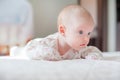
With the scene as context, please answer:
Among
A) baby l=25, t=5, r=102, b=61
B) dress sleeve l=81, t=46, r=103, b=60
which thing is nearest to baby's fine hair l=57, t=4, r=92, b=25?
baby l=25, t=5, r=102, b=61

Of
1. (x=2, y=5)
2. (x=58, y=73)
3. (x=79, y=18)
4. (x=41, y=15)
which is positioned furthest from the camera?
(x=41, y=15)

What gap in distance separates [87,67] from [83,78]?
3 centimetres

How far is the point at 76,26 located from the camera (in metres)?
0.60

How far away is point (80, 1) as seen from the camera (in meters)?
2.34

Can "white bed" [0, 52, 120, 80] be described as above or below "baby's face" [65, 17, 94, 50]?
below

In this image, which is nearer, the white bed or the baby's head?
the white bed

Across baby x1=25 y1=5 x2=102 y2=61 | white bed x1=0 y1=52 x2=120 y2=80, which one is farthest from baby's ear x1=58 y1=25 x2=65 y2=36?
white bed x1=0 y1=52 x2=120 y2=80

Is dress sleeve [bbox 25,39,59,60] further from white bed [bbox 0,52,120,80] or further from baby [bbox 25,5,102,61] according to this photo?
white bed [bbox 0,52,120,80]

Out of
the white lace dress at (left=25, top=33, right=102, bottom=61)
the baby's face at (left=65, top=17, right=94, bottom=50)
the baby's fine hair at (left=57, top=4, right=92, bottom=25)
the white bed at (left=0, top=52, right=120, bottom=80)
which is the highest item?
the baby's fine hair at (left=57, top=4, right=92, bottom=25)

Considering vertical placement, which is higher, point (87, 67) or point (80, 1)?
point (80, 1)

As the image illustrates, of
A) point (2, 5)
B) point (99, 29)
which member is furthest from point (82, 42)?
point (99, 29)

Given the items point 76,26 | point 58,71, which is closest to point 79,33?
point 76,26

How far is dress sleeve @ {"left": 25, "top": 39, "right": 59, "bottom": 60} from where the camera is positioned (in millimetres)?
596

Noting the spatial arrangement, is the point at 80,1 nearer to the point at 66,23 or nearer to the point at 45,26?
the point at 45,26
